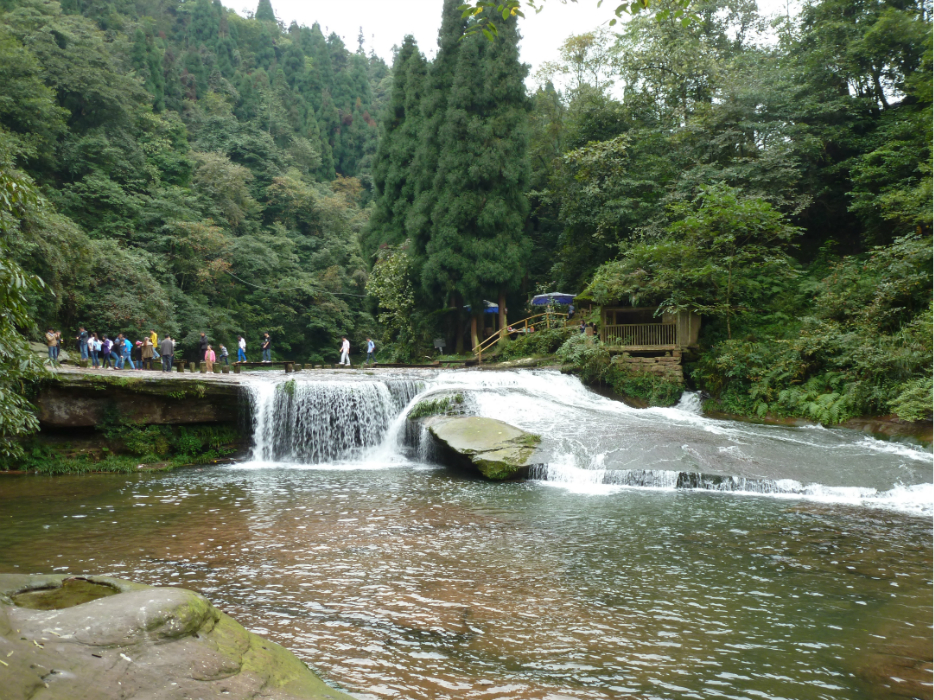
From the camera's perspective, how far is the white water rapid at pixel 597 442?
9938 mm

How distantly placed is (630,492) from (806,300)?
11704 mm

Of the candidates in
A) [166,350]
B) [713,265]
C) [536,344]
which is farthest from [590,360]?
[166,350]

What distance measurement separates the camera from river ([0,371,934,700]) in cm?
425

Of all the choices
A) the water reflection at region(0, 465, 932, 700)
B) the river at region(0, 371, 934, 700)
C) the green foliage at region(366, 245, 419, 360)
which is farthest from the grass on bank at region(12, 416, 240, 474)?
the green foliage at region(366, 245, 419, 360)

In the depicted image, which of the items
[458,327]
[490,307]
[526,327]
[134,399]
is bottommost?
[134,399]

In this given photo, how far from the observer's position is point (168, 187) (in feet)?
113

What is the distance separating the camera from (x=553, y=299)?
25234 millimetres

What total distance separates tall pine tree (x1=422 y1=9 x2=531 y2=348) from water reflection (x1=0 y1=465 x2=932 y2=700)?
605 inches

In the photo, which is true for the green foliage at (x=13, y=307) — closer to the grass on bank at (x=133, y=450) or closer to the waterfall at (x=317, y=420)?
the grass on bank at (x=133, y=450)

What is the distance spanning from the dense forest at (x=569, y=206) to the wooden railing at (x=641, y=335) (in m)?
0.86

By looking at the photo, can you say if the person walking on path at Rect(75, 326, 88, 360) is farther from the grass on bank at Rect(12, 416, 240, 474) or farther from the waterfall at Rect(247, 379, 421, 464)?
the waterfall at Rect(247, 379, 421, 464)

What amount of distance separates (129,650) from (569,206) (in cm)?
2406

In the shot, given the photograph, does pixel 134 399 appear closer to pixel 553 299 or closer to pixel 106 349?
pixel 106 349

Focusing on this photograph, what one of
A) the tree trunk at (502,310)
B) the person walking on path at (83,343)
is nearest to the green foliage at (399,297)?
the tree trunk at (502,310)
